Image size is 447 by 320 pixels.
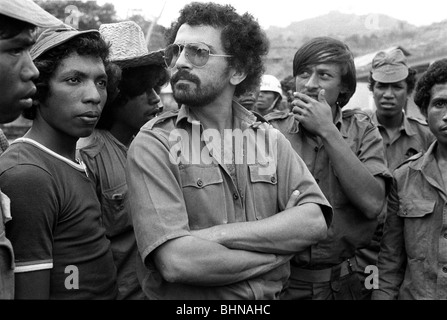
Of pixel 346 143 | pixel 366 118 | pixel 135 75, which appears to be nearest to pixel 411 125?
pixel 366 118

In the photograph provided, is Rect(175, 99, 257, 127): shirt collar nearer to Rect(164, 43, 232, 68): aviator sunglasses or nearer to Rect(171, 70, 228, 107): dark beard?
Rect(171, 70, 228, 107): dark beard

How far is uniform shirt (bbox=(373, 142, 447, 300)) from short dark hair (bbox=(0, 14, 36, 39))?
2.46 m

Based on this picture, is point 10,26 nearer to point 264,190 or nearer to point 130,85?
point 264,190

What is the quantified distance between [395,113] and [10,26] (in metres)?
3.98

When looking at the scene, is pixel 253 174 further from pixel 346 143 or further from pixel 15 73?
pixel 15 73

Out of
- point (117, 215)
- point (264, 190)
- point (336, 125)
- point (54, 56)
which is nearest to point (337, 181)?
point (336, 125)

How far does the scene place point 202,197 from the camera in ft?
8.41

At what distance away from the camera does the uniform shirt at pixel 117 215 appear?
10.2 feet

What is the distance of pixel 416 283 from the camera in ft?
10.6

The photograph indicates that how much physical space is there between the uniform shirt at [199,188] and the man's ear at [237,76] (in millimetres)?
279

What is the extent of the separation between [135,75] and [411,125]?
2937 millimetres

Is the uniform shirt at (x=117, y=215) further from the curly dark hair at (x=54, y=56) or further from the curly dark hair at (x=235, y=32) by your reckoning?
the curly dark hair at (x=235, y=32)

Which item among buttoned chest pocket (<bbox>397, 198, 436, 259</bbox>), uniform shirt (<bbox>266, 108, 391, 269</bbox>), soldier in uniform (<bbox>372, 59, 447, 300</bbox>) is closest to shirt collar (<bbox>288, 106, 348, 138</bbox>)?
uniform shirt (<bbox>266, 108, 391, 269</bbox>)

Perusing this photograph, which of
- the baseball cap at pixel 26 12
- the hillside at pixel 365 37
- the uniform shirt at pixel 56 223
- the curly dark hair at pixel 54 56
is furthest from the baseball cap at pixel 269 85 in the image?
the baseball cap at pixel 26 12
